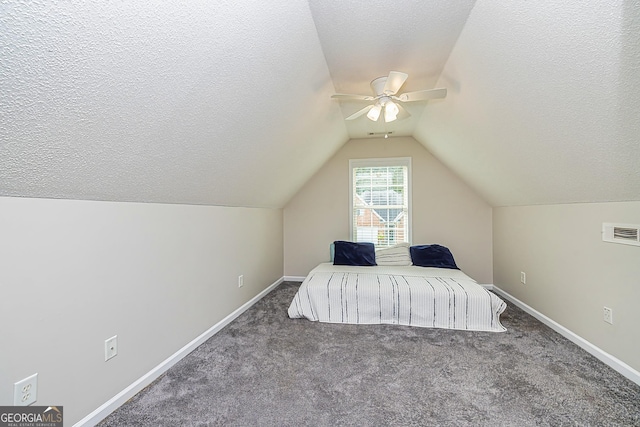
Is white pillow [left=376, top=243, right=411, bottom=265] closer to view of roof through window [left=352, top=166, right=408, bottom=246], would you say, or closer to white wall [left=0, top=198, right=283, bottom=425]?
view of roof through window [left=352, top=166, right=408, bottom=246]

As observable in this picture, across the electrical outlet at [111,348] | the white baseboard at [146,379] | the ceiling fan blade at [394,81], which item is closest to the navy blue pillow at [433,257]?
the ceiling fan blade at [394,81]

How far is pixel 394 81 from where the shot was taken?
6.90 ft

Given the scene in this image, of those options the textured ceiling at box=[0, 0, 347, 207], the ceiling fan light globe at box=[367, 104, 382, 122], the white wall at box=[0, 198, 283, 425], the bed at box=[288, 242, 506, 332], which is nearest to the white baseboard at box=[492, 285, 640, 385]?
the bed at box=[288, 242, 506, 332]

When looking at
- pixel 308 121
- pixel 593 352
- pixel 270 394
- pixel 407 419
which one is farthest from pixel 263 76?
pixel 593 352

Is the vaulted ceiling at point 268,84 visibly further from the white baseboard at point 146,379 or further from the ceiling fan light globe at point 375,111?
the white baseboard at point 146,379

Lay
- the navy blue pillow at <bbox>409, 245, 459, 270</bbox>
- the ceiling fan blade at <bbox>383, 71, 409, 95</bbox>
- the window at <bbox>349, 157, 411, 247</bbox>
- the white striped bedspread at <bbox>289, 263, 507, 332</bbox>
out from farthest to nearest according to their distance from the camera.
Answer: the window at <bbox>349, 157, 411, 247</bbox> → the navy blue pillow at <bbox>409, 245, 459, 270</bbox> → the white striped bedspread at <bbox>289, 263, 507, 332</bbox> → the ceiling fan blade at <bbox>383, 71, 409, 95</bbox>

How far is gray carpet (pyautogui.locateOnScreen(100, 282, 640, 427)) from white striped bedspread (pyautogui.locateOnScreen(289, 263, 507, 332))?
0.55 feet

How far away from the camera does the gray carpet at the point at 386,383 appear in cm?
150

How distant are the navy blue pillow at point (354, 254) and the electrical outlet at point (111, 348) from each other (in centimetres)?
A: 269

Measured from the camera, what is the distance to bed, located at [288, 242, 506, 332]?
2.63m

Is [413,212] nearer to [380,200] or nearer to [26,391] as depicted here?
[380,200]

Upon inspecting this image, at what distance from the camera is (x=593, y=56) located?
125cm

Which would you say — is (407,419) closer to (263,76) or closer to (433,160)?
(263,76)

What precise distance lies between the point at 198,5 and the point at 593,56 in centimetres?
176
